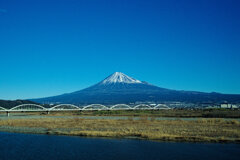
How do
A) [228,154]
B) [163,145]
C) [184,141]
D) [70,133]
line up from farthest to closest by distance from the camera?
[70,133]
[184,141]
[163,145]
[228,154]

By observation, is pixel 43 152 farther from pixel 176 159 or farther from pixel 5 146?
pixel 176 159

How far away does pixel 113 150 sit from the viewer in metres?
19.2

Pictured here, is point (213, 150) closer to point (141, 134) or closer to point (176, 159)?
point (176, 159)

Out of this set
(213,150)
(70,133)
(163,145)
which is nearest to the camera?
(213,150)

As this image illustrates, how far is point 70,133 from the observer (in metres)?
27.8

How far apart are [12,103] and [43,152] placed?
418ft

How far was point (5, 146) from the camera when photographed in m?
21.4

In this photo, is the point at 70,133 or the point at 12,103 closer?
the point at 70,133

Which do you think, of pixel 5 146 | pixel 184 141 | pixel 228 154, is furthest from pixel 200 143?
pixel 5 146

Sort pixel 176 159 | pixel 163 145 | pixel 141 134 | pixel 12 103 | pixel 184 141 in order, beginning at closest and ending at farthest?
1. pixel 176 159
2. pixel 163 145
3. pixel 184 141
4. pixel 141 134
5. pixel 12 103

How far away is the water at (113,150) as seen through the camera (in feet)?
56.2

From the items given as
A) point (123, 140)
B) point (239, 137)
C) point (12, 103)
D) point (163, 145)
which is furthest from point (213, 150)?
point (12, 103)

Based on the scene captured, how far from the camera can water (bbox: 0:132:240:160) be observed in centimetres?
1714

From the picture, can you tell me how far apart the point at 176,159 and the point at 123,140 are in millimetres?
7628
